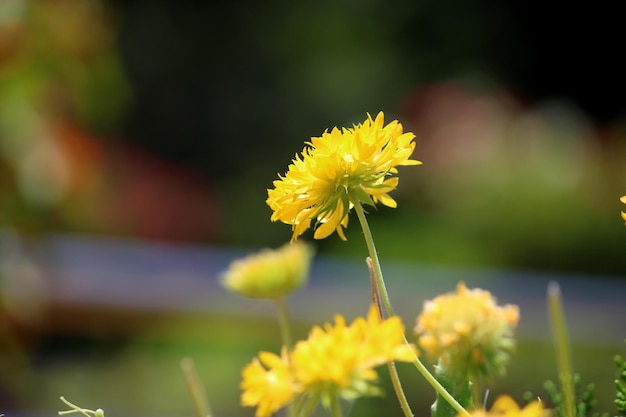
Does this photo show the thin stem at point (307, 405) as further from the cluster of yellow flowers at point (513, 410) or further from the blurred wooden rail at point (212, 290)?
the blurred wooden rail at point (212, 290)

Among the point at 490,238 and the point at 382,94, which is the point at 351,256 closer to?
the point at 490,238

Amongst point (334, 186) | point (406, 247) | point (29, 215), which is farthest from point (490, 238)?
point (334, 186)

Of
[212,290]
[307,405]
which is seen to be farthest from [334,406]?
[212,290]

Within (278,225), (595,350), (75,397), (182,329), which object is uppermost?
(278,225)

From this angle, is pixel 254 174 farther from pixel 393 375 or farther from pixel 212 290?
pixel 393 375

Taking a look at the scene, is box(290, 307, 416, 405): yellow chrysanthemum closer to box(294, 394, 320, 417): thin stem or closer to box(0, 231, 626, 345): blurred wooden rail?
box(294, 394, 320, 417): thin stem

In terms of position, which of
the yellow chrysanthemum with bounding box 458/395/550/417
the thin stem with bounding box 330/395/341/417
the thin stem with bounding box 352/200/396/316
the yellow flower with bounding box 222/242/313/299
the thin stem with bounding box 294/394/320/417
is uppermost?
the yellow flower with bounding box 222/242/313/299

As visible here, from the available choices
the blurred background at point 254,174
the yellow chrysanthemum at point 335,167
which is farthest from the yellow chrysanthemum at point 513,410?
the blurred background at point 254,174

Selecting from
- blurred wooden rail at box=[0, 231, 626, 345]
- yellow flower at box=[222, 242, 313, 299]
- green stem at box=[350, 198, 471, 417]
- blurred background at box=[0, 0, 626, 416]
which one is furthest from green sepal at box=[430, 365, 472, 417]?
blurred wooden rail at box=[0, 231, 626, 345]
